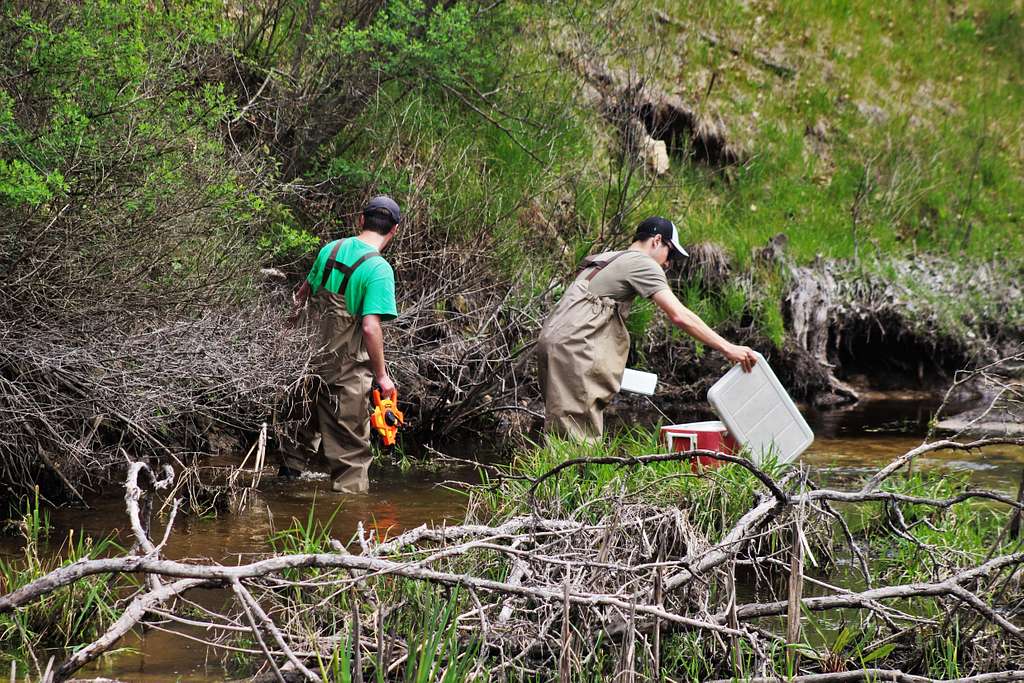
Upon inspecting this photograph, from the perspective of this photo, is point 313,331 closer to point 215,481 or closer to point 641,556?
point 215,481

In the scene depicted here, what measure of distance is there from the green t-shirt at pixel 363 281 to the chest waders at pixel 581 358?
0.94 m

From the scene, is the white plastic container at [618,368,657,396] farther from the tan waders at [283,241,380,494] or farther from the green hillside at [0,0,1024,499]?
the green hillside at [0,0,1024,499]

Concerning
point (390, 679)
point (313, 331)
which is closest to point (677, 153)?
point (313, 331)

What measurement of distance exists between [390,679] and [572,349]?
9.75ft

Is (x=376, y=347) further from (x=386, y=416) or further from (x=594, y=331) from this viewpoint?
(x=594, y=331)

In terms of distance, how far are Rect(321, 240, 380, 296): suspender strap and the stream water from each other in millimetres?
1280

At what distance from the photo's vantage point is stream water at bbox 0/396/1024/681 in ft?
13.6

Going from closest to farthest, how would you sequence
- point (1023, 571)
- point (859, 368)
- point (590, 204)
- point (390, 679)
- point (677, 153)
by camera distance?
1. point (390, 679)
2. point (1023, 571)
3. point (590, 204)
4. point (859, 368)
5. point (677, 153)

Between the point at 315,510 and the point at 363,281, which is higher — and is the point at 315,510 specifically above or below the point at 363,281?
below

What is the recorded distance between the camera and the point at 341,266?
6.83m

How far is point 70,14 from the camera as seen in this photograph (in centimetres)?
639

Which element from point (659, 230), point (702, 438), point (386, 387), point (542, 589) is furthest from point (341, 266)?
point (542, 589)

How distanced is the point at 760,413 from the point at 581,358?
3.39 ft

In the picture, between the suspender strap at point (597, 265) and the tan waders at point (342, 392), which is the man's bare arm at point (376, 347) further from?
the suspender strap at point (597, 265)
